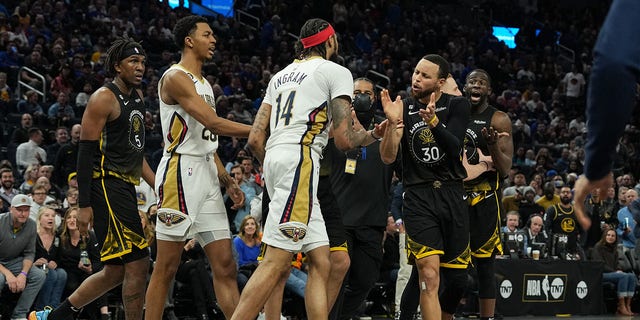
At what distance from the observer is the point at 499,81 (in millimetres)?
28766

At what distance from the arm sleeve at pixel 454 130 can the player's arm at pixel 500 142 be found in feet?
1.86

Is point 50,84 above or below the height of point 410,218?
above

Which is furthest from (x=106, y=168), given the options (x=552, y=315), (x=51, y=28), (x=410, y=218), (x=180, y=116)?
(x=51, y=28)

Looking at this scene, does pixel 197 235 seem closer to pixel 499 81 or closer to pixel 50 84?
pixel 50 84

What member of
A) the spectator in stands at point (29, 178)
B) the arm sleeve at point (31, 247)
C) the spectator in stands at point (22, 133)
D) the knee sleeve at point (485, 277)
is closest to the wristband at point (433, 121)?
the knee sleeve at point (485, 277)

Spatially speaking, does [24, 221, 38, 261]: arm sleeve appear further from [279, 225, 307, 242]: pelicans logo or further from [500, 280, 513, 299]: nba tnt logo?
[500, 280, 513, 299]: nba tnt logo

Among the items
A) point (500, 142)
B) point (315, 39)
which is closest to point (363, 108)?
point (500, 142)

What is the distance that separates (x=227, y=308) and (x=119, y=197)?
1349mm

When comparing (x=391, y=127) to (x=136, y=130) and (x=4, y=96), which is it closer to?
(x=136, y=130)

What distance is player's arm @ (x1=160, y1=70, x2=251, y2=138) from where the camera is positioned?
6.63 m

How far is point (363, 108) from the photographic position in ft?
25.6

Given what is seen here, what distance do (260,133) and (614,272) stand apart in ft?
38.0

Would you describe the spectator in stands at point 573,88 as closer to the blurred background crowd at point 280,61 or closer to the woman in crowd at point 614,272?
the blurred background crowd at point 280,61

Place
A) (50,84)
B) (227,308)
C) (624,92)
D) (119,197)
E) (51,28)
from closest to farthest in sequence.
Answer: (624,92)
(227,308)
(119,197)
(50,84)
(51,28)
